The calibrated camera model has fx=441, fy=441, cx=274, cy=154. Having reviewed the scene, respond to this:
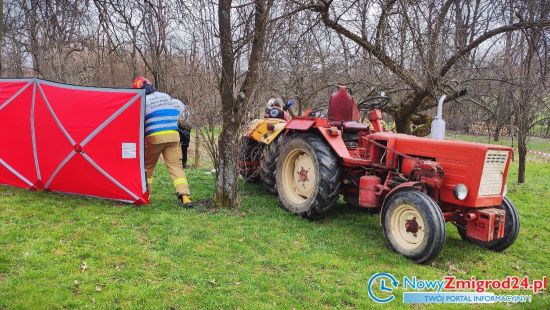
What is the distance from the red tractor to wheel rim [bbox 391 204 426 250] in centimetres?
1

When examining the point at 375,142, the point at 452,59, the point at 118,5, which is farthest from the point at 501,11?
the point at 118,5

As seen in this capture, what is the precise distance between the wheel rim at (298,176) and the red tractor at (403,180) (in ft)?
0.05

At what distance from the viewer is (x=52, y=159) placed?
256 inches

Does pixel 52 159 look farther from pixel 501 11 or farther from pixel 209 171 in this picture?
pixel 501 11

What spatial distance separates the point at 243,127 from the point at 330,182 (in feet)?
4.96

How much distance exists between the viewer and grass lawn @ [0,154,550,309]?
3.72 metres

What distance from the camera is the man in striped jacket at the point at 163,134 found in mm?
6453

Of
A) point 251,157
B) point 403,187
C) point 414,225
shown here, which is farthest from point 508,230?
point 251,157

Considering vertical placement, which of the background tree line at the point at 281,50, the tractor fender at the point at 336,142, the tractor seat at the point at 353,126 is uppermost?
the background tree line at the point at 281,50

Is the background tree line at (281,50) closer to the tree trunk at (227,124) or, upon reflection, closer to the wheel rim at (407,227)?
the tree trunk at (227,124)

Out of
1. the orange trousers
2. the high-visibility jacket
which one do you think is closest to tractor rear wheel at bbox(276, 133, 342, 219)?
the orange trousers
